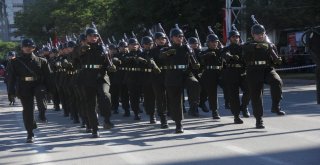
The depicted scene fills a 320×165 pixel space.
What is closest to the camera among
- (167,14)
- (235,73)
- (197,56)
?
(235,73)

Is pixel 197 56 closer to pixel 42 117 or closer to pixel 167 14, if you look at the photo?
pixel 42 117

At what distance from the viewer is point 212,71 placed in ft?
46.3

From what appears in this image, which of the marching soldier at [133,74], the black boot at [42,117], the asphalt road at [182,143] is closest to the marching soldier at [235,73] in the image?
the asphalt road at [182,143]

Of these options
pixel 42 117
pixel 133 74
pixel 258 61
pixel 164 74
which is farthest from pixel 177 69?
pixel 42 117

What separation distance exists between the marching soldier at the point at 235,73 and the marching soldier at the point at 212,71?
27.7 inches

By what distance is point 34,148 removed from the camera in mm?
10742

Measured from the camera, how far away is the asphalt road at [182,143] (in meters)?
8.96

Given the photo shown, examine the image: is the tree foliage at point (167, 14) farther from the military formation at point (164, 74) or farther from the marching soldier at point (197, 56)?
the military formation at point (164, 74)

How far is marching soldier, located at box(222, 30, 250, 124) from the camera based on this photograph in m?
12.8

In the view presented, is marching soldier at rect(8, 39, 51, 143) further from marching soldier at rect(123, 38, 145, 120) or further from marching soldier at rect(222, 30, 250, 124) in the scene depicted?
marching soldier at rect(123, 38, 145, 120)

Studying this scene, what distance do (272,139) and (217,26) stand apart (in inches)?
1135

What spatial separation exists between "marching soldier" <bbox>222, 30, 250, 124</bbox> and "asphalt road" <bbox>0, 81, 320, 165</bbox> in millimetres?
431

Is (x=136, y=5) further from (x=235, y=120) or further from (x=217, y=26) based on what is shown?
(x=235, y=120)

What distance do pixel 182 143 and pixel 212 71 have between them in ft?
13.3
